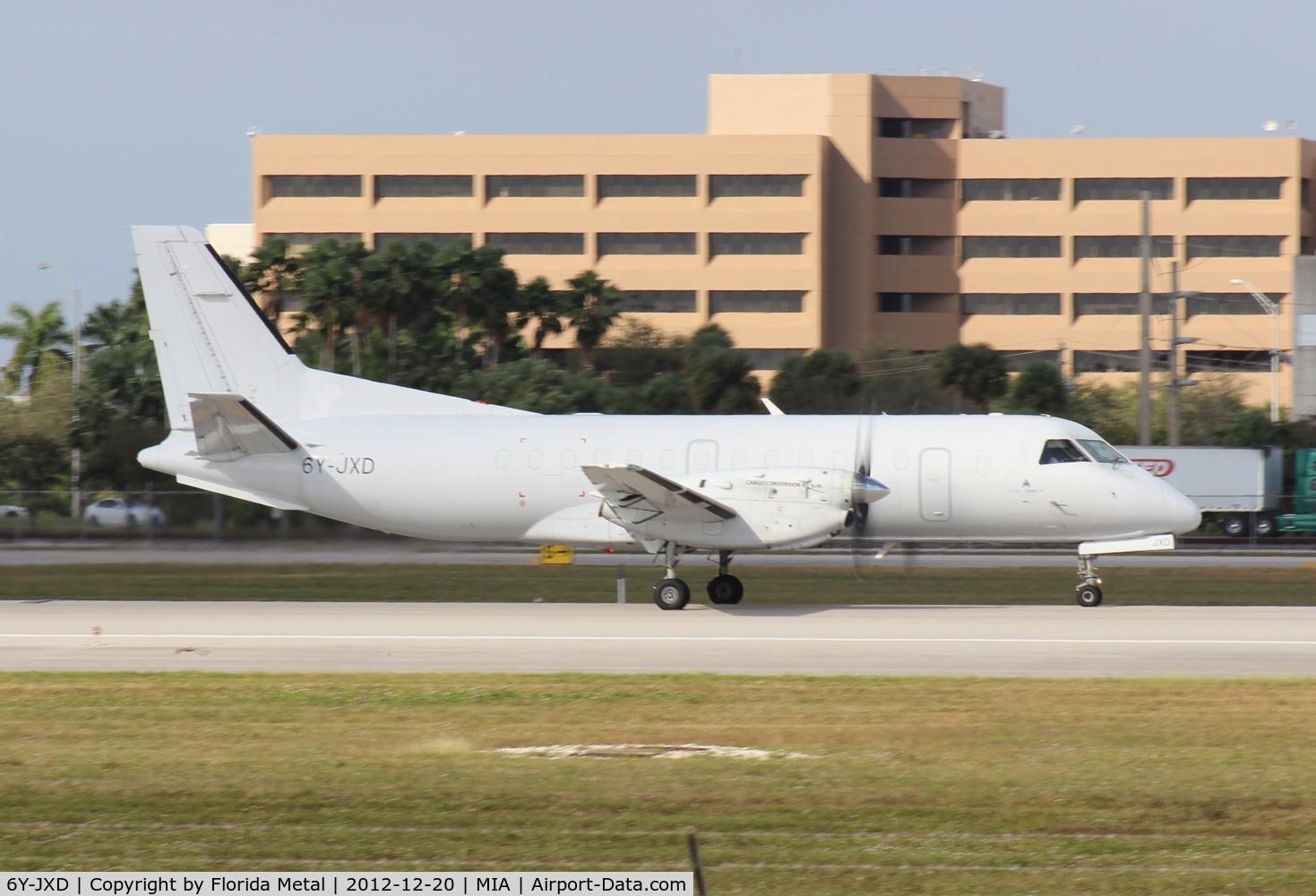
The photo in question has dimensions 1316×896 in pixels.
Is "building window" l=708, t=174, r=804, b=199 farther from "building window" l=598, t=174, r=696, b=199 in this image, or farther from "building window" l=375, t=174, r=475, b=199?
"building window" l=375, t=174, r=475, b=199

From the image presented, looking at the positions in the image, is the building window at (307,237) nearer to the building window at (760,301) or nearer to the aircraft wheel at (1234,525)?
the building window at (760,301)

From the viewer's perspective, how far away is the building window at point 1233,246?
263 ft

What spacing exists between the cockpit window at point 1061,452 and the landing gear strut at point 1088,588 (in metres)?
1.59

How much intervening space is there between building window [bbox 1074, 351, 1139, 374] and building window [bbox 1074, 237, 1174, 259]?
5941 millimetres

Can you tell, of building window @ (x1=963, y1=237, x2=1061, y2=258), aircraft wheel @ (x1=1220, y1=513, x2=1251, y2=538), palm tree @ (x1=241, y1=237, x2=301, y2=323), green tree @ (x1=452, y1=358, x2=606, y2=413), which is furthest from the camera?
building window @ (x1=963, y1=237, x2=1061, y2=258)

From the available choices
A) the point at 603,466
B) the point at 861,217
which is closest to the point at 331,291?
the point at 603,466

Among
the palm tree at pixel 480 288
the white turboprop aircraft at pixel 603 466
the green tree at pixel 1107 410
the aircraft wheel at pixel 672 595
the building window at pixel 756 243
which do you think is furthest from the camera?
the building window at pixel 756 243

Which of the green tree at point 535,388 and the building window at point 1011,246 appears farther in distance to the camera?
the building window at point 1011,246

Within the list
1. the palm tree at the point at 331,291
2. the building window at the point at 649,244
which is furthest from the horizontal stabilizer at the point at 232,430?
the building window at the point at 649,244

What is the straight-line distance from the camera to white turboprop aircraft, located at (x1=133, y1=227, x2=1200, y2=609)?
2134 cm

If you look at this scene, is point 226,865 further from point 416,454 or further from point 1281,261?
point 1281,261

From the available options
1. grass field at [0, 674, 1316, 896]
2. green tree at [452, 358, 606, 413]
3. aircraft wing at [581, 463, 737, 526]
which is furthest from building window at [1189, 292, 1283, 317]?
grass field at [0, 674, 1316, 896]

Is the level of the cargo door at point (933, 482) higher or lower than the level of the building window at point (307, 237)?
lower

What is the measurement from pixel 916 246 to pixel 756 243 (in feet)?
37.5
